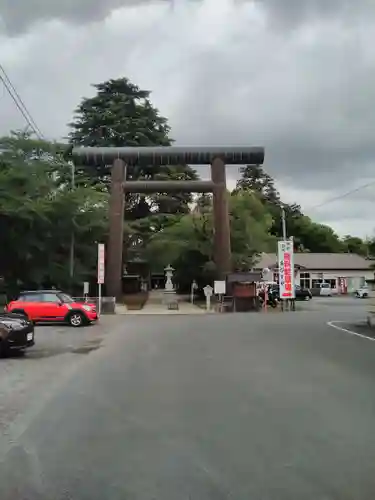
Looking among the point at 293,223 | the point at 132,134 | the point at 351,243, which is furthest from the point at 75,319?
the point at 351,243

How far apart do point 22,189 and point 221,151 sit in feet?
42.3

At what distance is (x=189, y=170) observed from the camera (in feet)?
202

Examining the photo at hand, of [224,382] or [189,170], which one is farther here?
[189,170]

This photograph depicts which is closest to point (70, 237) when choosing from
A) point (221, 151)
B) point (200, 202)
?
point (221, 151)

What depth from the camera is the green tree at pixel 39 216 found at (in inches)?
1503

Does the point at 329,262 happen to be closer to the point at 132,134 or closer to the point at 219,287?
the point at 132,134

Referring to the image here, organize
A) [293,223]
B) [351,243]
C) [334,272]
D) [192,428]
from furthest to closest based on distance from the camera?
[351,243] → [293,223] → [334,272] → [192,428]

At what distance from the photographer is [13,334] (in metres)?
14.8

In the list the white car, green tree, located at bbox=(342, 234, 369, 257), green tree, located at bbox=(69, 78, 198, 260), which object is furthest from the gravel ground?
green tree, located at bbox=(342, 234, 369, 257)

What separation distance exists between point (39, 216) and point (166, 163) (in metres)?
9.40

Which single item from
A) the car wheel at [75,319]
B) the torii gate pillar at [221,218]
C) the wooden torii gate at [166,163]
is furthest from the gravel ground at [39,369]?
the torii gate pillar at [221,218]

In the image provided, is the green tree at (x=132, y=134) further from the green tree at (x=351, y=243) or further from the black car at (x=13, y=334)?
the green tree at (x=351, y=243)

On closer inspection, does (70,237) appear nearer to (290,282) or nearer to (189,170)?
(290,282)

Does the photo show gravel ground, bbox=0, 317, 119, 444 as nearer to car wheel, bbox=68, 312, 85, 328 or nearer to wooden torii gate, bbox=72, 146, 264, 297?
car wheel, bbox=68, 312, 85, 328
